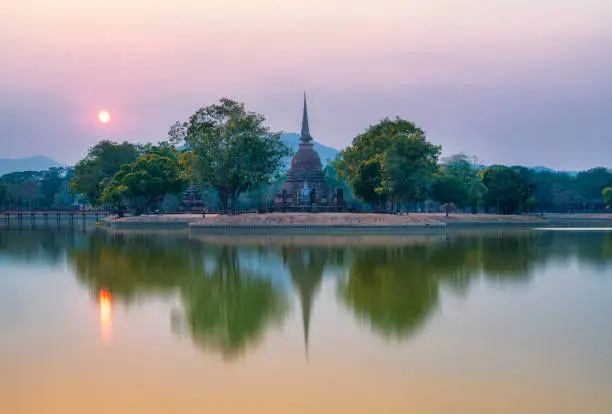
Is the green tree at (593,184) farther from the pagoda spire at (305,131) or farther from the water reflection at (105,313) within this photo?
the water reflection at (105,313)

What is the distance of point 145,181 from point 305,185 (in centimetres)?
1962

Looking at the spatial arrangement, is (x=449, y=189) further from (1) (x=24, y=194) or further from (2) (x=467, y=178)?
(1) (x=24, y=194)

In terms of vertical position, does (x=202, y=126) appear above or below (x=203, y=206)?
above

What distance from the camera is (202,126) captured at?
7212cm

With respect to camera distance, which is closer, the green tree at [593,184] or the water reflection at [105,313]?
the water reflection at [105,313]

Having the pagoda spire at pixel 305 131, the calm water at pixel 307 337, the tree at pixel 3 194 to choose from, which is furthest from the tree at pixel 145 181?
the tree at pixel 3 194

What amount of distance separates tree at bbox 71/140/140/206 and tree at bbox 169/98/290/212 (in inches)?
1018

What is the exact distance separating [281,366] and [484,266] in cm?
1939

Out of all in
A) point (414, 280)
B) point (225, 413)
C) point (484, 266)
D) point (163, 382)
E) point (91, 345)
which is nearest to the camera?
point (225, 413)

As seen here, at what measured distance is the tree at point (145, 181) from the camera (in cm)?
7994

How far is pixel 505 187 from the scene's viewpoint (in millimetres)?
91312

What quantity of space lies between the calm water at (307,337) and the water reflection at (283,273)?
0.39ft

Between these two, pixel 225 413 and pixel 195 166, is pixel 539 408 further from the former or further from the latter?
pixel 195 166

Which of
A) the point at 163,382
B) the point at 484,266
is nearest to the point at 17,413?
the point at 163,382
